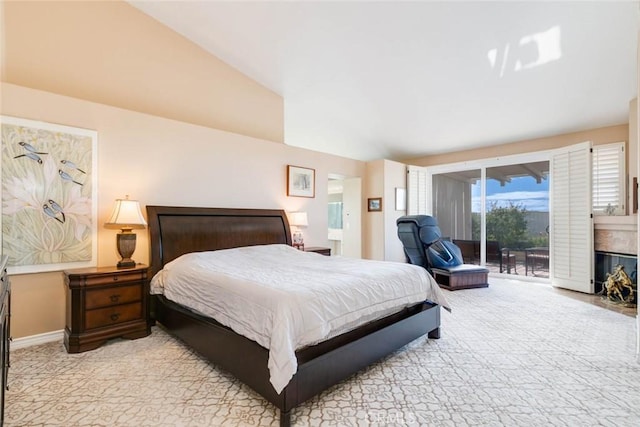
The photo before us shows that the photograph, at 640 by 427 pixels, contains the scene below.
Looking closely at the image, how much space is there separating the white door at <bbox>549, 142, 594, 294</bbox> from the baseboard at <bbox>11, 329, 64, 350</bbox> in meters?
6.98

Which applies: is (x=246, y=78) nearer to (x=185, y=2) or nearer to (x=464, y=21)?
(x=185, y=2)

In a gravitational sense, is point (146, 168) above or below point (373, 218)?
above

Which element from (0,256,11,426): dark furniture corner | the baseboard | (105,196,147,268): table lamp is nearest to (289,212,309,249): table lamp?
(105,196,147,268): table lamp

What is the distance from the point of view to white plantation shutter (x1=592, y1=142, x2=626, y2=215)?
470 centimetres

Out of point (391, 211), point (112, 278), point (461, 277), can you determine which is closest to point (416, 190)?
point (391, 211)

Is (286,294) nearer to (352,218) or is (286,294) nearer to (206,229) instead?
(206,229)

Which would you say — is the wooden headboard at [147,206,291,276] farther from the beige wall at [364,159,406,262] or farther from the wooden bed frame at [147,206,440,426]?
the beige wall at [364,159,406,262]

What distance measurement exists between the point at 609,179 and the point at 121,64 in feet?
24.3

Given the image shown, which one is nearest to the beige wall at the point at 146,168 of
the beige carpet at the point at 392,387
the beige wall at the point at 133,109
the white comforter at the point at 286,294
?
the beige wall at the point at 133,109

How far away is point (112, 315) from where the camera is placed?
9.16 ft

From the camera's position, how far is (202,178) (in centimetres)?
397

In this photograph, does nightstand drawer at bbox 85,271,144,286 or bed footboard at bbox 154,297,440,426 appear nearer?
bed footboard at bbox 154,297,440,426

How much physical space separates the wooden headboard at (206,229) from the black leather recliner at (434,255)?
204 centimetres

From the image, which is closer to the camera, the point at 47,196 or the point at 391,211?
the point at 47,196
